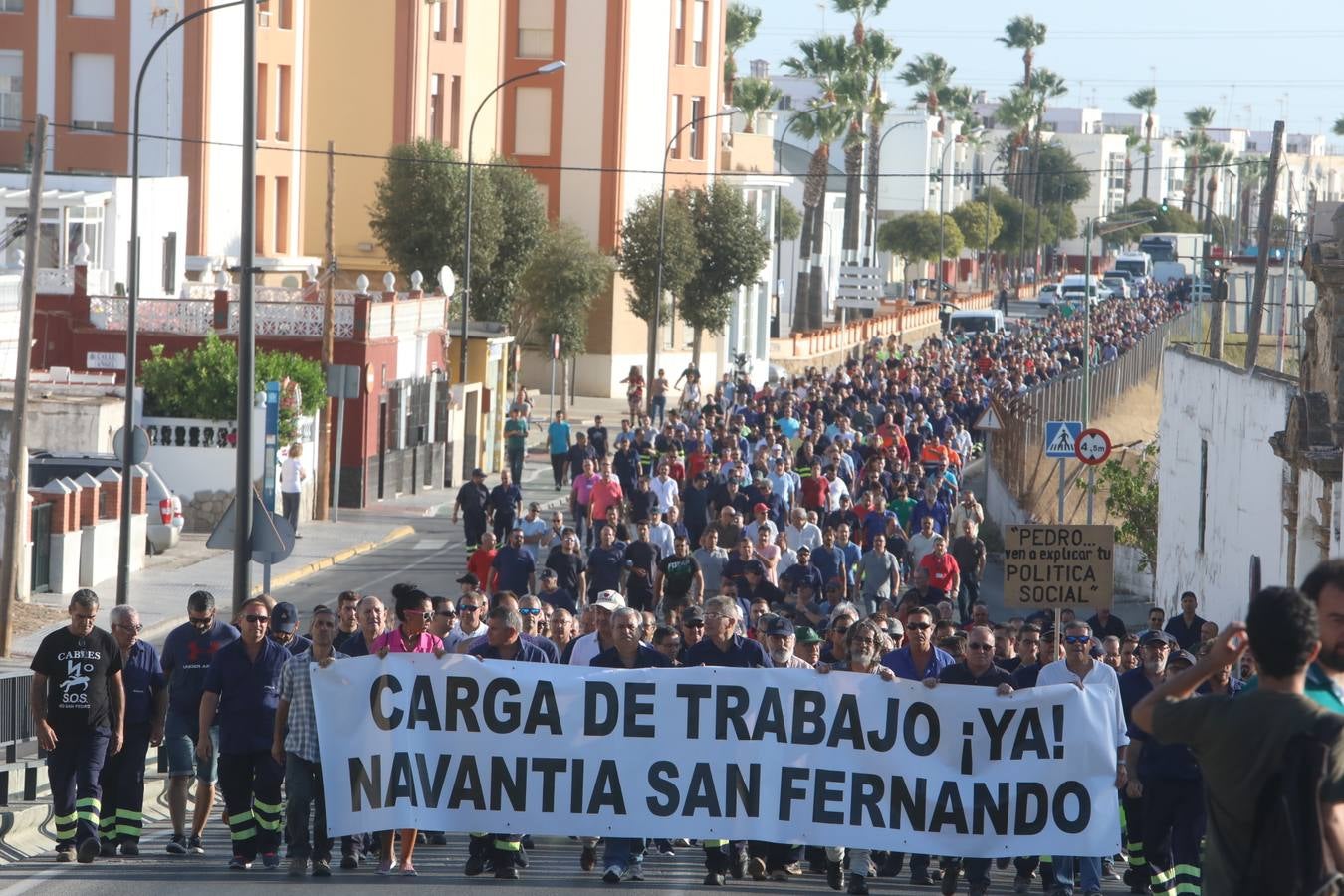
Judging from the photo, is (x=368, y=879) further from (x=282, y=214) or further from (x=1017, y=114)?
(x=1017, y=114)

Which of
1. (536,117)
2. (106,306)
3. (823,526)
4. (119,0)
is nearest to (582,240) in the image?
(536,117)

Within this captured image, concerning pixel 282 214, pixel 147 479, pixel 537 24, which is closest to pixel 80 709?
pixel 147 479

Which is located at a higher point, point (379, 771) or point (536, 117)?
point (536, 117)

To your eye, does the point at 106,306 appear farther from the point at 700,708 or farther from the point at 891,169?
the point at 891,169

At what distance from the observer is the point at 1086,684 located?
445 inches

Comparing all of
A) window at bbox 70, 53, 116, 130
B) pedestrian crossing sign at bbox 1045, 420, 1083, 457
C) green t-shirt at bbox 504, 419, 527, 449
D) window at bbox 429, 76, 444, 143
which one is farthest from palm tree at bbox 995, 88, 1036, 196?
pedestrian crossing sign at bbox 1045, 420, 1083, 457

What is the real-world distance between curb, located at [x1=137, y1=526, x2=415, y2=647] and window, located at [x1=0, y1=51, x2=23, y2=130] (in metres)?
22.0

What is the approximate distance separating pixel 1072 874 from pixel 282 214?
46.3m

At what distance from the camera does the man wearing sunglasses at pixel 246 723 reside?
1146cm

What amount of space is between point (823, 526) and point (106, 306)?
58.6ft

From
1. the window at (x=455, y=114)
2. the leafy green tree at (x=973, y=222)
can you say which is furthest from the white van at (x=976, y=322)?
the leafy green tree at (x=973, y=222)

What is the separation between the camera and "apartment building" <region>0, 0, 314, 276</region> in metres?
50.3

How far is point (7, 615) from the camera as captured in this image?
22.2 m

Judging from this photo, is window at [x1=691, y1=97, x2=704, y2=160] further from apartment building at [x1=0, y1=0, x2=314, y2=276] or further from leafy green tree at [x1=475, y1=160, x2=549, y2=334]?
apartment building at [x1=0, y1=0, x2=314, y2=276]
